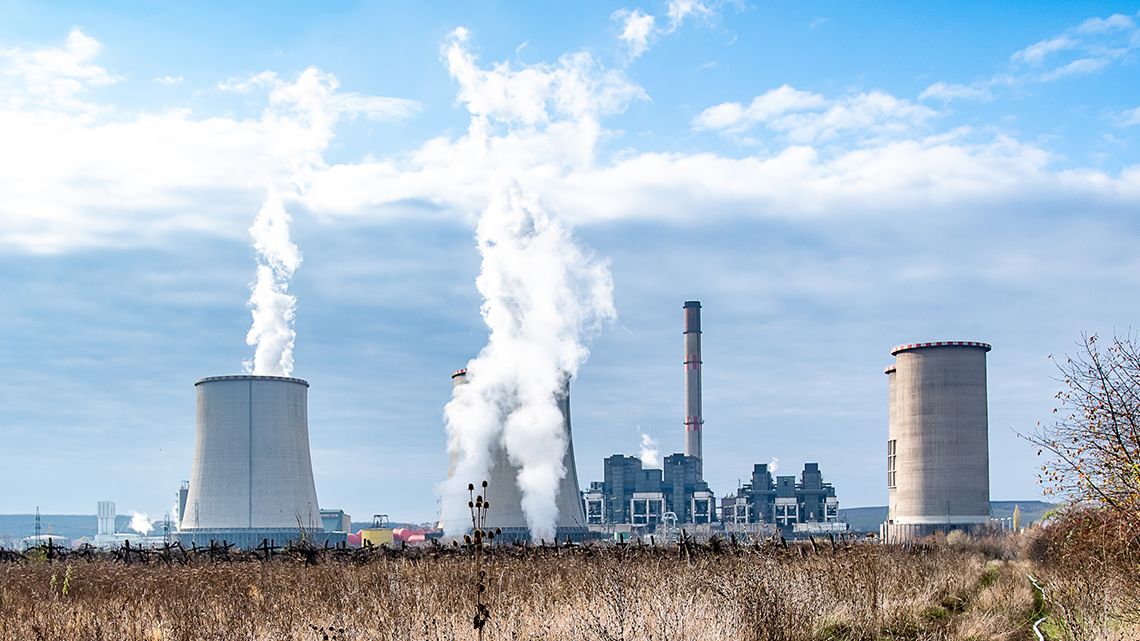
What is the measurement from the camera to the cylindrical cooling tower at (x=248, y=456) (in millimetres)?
46125

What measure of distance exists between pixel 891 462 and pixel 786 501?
73.8ft

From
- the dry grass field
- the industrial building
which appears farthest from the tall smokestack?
the dry grass field

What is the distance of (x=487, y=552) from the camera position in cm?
1798

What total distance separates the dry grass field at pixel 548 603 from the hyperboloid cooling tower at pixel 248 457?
30.7 m

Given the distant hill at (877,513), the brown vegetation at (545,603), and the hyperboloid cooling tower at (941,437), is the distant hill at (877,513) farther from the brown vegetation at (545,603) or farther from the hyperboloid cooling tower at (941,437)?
the brown vegetation at (545,603)

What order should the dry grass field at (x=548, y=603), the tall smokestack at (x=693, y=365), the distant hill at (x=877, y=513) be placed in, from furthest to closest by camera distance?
the distant hill at (x=877, y=513) → the tall smokestack at (x=693, y=365) → the dry grass field at (x=548, y=603)

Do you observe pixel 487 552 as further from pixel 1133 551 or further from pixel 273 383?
pixel 273 383

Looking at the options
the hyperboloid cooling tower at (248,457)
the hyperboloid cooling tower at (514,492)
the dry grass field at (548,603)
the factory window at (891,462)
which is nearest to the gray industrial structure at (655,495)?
the factory window at (891,462)

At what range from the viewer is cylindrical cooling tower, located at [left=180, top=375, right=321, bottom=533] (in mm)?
46125

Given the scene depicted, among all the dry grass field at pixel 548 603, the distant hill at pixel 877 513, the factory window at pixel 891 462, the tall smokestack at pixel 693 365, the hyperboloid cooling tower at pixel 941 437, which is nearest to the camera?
the dry grass field at pixel 548 603

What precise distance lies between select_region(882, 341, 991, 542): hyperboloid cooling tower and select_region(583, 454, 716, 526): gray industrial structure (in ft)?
Answer: 92.6

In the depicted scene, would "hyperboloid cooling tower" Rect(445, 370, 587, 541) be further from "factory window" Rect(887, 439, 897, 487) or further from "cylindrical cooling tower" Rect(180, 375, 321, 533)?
"factory window" Rect(887, 439, 897, 487)

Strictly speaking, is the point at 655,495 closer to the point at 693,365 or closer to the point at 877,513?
the point at 693,365

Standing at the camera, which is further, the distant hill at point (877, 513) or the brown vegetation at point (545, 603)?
the distant hill at point (877, 513)
